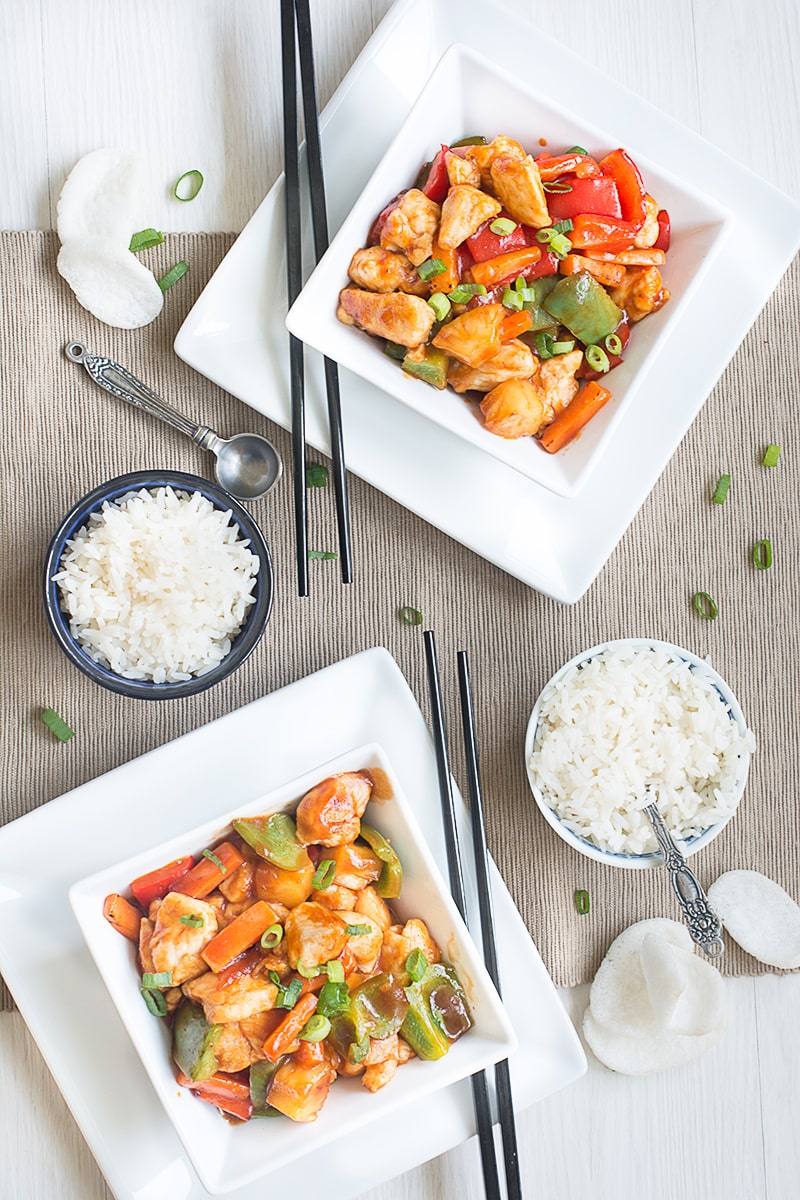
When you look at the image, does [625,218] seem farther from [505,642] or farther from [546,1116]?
[546,1116]

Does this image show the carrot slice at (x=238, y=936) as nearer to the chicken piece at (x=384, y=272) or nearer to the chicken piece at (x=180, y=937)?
the chicken piece at (x=180, y=937)

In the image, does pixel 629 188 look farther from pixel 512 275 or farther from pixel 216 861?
pixel 216 861

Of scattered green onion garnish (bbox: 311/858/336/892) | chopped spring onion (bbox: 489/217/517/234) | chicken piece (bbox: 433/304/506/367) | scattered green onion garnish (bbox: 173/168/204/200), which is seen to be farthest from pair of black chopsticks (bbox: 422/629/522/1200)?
scattered green onion garnish (bbox: 173/168/204/200)

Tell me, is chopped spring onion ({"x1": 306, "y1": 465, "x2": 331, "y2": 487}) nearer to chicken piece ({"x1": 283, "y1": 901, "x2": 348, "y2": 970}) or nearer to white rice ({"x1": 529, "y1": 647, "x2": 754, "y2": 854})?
white rice ({"x1": 529, "y1": 647, "x2": 754, "y2": 854})

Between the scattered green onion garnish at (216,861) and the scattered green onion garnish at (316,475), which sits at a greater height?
the scattered green onion garnish at (316,475)

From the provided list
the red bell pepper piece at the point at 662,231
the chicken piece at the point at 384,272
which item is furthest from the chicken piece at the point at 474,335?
the red bell pepper piece at the point at 662,231

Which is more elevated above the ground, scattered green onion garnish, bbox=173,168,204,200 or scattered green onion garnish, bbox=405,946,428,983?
scattered green onion garnish, bbox=173,168,204,200
